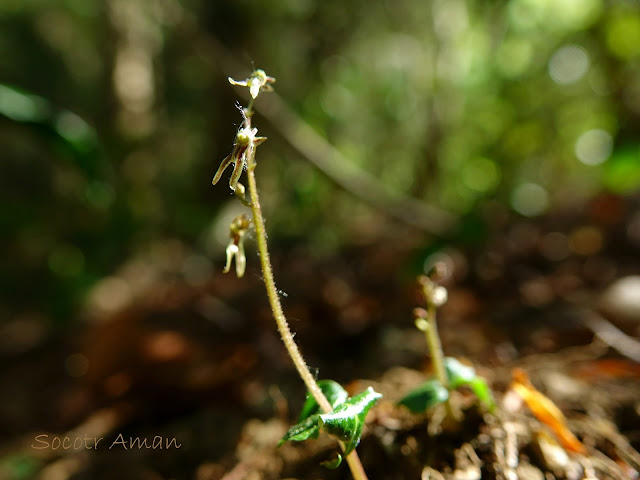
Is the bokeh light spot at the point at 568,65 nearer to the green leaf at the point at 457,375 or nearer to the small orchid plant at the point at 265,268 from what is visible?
the green leaf at the point at 457,375

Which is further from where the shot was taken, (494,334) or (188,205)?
(188,205)

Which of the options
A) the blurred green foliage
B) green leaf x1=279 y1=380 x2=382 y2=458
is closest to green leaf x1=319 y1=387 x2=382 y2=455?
green leaf x1=279 y1=380 x2=382 y2=458

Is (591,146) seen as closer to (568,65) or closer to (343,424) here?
(568,65)

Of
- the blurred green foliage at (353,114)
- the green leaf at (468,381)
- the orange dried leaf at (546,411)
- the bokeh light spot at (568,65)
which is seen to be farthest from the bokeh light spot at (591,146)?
the green leaf at (468,381)

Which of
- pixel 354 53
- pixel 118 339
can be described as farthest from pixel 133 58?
pixel 118 339

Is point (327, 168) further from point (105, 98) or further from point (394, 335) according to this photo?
point (105, 98)

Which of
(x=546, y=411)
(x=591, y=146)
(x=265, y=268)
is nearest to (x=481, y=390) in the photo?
(x=546, y=411)

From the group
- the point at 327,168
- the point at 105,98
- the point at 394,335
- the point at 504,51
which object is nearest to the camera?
the point at 394,335
